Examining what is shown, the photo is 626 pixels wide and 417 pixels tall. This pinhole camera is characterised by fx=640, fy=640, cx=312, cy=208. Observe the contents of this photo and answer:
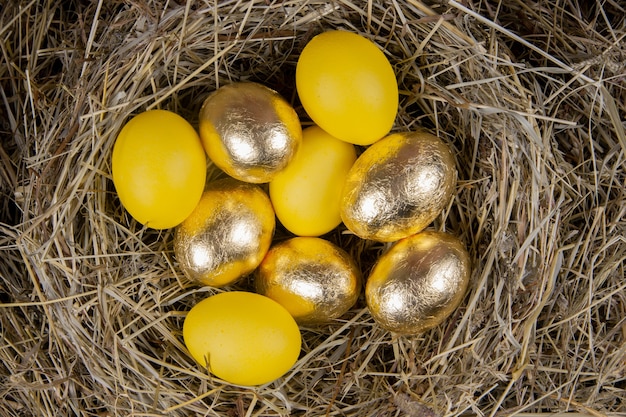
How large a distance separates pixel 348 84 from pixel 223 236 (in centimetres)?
36

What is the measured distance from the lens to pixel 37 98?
4.15 feet

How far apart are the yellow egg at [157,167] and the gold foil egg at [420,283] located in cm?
40

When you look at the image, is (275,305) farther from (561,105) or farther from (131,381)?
(561,105)

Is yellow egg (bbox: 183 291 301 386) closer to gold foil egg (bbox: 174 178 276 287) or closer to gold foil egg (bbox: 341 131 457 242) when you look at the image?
gold foil egg (bbox: 174 178 276 287)

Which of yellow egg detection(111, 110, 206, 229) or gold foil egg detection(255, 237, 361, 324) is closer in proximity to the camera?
yellow egg detection(111, 110, 206, 229)

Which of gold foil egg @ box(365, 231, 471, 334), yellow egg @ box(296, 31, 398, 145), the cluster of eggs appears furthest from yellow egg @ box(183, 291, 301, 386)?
yellow egg @ box(296, 31, 398, 145)

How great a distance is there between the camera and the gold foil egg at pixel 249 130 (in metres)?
1.17

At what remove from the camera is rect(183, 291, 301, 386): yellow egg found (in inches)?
44.8

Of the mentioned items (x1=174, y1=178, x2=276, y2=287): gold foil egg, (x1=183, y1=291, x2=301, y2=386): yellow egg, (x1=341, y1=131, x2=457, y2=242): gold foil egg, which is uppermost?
(x1=341, y1=131, x2=457, y2=242): gold foil egg

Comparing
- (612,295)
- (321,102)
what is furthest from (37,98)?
(612,295)

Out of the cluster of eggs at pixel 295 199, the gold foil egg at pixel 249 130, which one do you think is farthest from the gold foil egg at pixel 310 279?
the gold foil egg at pixel 249 130

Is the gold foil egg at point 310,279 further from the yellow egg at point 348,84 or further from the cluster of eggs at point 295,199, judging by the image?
the yellow egg at point 348,84

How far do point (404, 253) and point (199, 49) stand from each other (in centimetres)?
56

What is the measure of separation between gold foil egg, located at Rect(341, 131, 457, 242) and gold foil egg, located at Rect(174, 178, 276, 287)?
0.18m
